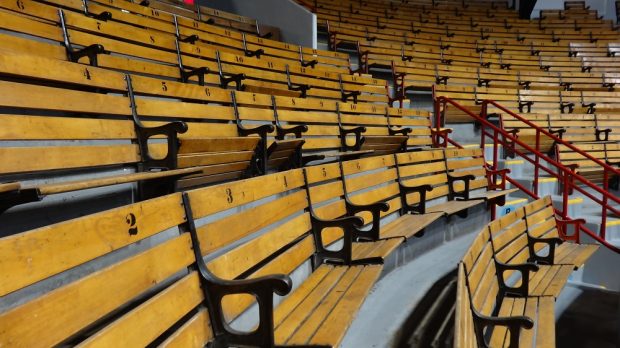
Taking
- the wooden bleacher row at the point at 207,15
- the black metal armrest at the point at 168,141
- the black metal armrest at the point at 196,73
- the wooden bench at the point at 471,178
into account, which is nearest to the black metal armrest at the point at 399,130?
the wooden bench at the point at 471,178

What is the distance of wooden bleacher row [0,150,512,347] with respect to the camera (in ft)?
2.42

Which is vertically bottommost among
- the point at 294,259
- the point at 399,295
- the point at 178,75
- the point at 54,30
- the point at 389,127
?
the point at 399,295

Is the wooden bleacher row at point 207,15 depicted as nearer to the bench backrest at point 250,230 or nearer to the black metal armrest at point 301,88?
the black metal armrest at point 301,88

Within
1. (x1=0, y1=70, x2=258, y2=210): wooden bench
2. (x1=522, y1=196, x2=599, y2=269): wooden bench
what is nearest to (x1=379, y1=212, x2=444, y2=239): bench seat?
(x1=522, y1=196, x2=599, y2=269): wooden bench

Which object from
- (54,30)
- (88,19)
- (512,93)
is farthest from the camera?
(512,93)

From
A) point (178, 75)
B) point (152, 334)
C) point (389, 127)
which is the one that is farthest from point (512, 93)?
point (152, 334)

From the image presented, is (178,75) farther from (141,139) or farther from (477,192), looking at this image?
(477,192)

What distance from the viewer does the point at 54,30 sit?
238 centimetres

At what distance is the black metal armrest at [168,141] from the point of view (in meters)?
1.62

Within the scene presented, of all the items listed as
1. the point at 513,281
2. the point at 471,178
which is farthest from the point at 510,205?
the point at 513,281

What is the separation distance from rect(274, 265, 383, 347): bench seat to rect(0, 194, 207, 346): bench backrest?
28 centimetres

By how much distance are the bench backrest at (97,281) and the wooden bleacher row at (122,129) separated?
9.2 inches

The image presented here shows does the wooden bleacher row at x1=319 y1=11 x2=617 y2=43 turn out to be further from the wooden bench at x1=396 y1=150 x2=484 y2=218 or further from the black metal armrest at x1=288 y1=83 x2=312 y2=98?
the wooden bench at x1=396 y1=150 x2=484 y2=218

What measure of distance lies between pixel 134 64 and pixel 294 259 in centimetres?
161
